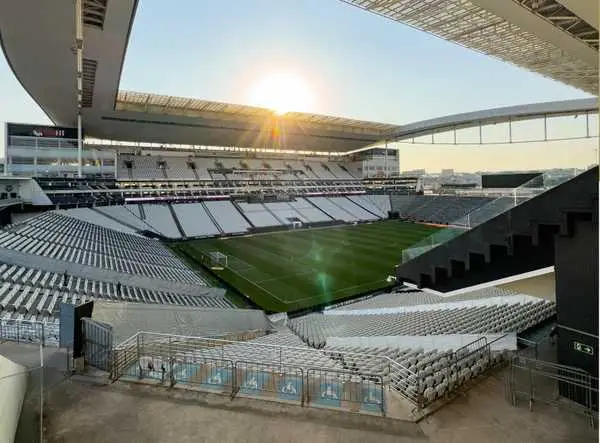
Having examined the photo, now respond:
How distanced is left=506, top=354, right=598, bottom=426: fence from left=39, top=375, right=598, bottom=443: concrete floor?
16 cm

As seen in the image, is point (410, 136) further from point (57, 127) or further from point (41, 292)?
point (41, 292)

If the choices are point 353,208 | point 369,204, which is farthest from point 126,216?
point 369,204

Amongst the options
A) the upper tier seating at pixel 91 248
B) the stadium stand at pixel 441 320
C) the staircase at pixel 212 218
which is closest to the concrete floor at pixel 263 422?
the stadium stand at pixel 441 320

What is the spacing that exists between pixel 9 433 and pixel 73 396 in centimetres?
142

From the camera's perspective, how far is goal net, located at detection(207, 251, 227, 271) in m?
26.5

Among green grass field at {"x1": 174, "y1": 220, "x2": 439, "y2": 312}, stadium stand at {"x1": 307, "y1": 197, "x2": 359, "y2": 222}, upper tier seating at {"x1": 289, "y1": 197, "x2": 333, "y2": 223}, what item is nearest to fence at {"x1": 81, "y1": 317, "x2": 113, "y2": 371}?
green grass field at {"x1": 174, "y1": 220, "x2": 439, "y2": 312}

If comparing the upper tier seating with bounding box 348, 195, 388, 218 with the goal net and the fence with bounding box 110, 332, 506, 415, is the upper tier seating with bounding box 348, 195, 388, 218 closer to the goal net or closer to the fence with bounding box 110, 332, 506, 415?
the goal net

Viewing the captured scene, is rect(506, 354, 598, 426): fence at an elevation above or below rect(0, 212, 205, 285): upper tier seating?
below

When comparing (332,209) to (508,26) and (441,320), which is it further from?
(441,320)

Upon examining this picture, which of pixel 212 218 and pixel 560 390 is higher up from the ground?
pixel 212 218

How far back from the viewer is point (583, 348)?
519 cm

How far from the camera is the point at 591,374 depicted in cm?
505

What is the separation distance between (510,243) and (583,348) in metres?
2.02

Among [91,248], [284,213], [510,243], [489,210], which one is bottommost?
[91,248]
